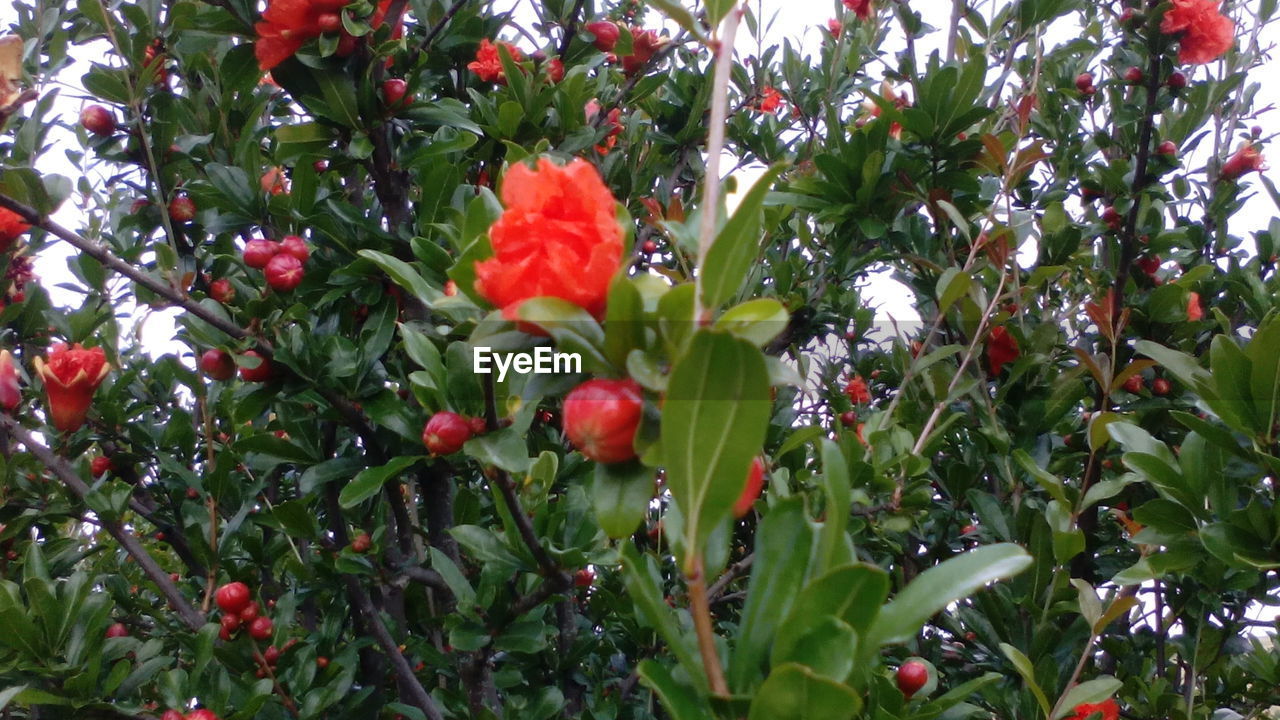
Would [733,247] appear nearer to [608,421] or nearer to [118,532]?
[608,421]

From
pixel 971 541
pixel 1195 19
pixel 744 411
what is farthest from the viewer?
pixel 971 541

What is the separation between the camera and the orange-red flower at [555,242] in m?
0.51

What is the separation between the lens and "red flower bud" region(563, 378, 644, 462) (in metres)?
0.48

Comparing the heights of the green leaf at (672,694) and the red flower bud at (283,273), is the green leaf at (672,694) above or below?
below

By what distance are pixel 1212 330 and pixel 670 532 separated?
154cm

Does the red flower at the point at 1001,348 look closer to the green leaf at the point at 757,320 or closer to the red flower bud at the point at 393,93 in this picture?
the red flower bud at the point at 393,93

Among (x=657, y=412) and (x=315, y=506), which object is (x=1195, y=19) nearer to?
(x=657, y=412)

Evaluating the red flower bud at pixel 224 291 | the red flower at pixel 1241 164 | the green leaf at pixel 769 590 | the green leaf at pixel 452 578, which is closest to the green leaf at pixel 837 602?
the green leaf at pixel 769 590

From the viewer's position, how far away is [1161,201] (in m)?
1.69

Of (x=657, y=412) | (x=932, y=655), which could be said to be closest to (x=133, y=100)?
(x=657, y=412)

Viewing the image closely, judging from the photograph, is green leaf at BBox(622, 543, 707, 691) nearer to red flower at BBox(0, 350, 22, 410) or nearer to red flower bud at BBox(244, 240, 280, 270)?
red flower bud at BBox(244, 240, 280, 270)

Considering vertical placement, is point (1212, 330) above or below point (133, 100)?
below

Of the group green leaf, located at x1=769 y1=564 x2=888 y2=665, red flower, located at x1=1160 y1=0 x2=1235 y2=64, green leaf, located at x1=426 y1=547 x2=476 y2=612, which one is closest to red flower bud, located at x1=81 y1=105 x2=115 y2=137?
green leaf, located at x1=426 y1=547 x2=476 y2=612

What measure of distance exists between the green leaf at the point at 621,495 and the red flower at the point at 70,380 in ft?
3.84
